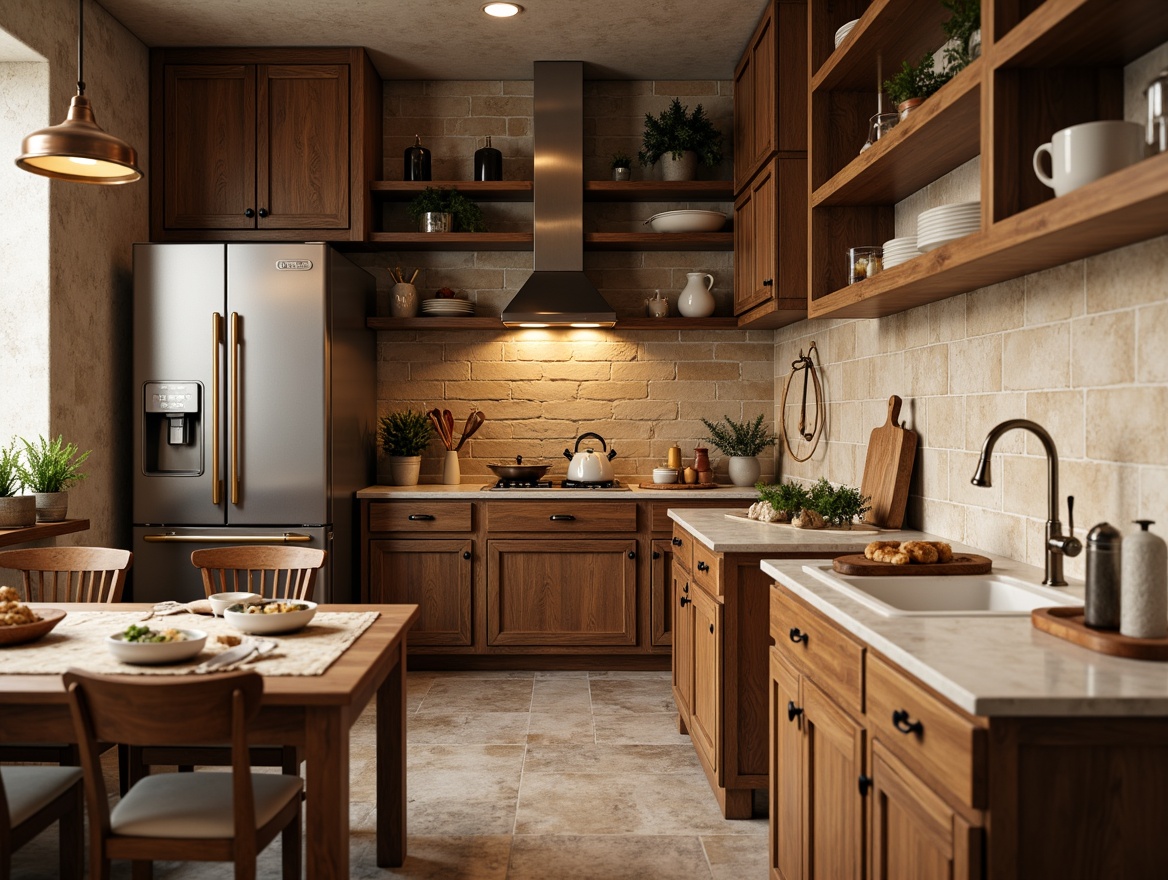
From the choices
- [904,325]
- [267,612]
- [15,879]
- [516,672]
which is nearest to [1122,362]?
[904,325]

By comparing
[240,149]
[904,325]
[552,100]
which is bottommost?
[904,325]

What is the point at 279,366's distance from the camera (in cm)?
414

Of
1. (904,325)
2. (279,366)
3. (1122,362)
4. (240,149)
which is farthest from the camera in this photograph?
(240,149)

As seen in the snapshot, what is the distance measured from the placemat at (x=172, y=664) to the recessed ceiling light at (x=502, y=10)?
2.75 m

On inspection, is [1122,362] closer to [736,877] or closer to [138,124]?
[736,877]

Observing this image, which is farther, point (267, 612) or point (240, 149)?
point (240, 149)

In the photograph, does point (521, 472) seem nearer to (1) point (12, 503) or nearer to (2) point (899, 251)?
(1) point (12, 503)

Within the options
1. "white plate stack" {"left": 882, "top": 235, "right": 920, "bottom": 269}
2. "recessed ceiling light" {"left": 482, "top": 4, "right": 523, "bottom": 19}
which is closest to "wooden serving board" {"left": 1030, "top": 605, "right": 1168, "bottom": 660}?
"white plate stack" {"left": 882, "top": 235, "right": 920, "bottom": 269}

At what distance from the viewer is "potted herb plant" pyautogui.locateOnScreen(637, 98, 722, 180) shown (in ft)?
15.4

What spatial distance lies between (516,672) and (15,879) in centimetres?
240

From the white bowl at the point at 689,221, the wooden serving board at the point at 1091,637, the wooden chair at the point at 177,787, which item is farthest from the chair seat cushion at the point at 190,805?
the white bowl at the point at 689,221

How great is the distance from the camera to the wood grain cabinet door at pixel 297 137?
4.50m

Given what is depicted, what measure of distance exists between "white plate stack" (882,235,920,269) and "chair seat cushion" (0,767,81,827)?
7.82ft

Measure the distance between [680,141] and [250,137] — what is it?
2088 mm
